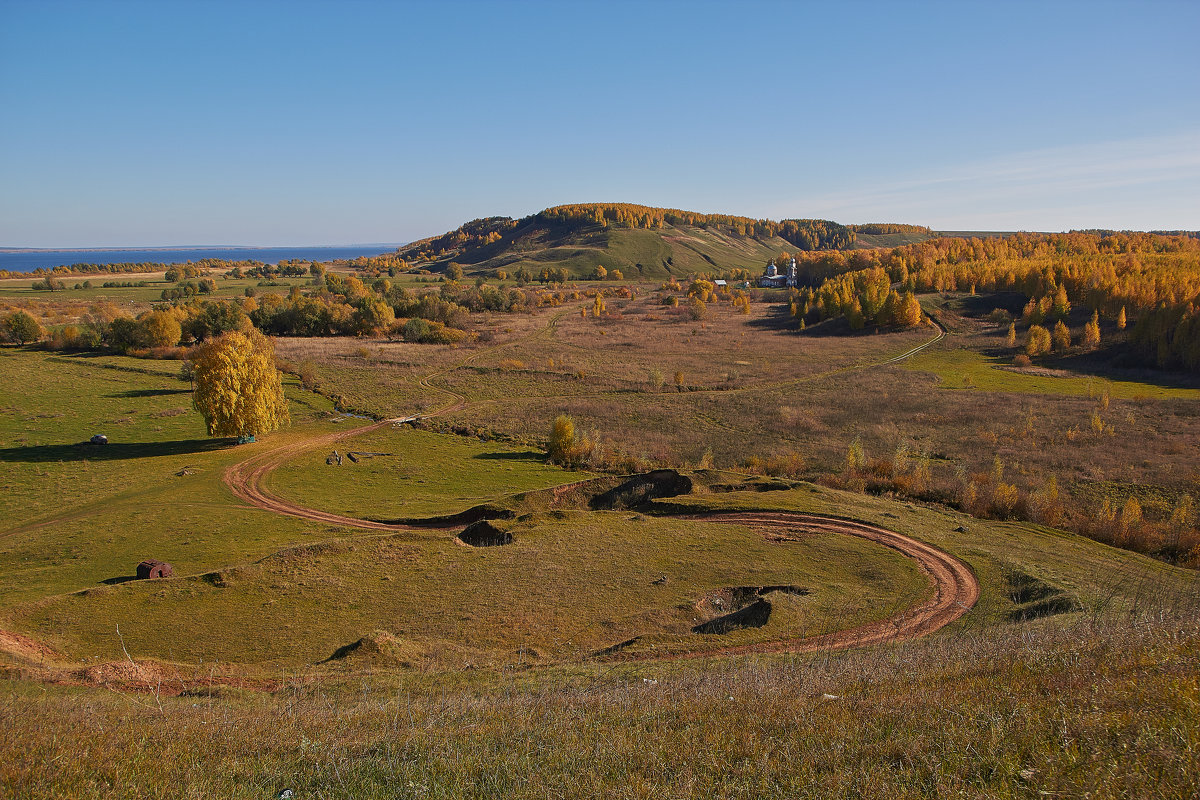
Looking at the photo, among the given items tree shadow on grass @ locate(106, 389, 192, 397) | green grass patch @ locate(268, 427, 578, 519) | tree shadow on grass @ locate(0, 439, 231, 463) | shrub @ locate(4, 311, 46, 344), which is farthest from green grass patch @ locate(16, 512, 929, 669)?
shrub @ locate(4, 311, 46, 344)

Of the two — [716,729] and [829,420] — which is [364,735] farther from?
[829,420]

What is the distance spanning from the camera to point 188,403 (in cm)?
6469

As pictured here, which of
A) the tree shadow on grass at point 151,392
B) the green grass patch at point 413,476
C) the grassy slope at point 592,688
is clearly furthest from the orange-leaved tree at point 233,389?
the tree shadow on grass at point 151,392

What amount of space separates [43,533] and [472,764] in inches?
1502

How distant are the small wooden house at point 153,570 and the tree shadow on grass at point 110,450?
88.0 feet

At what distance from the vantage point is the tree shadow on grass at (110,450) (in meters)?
47.1

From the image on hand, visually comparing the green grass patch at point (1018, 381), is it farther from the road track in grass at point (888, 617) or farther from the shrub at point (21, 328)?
the shrub at point (21, 328)

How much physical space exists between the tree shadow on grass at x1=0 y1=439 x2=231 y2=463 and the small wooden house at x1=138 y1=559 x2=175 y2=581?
26813 mm

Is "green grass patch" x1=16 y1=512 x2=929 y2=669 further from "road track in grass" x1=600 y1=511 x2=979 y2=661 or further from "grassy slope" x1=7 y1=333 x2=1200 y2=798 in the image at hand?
"road track in grass" x1=600 y1=511 x2=979 y2=661

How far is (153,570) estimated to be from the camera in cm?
2720

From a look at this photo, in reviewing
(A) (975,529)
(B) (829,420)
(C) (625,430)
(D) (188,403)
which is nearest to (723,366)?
(B) (829,420)

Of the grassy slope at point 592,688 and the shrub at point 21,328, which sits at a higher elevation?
the shrub at point 21,328

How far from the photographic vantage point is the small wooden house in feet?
89.0

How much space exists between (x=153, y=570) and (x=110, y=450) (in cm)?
3059
